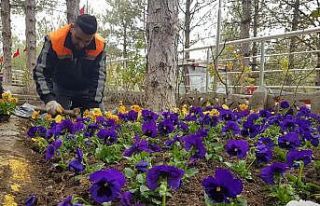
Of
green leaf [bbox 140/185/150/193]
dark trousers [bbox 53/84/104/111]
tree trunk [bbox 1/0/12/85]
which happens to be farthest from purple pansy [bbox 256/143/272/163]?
tree trunk [bbox 1/0/12/85]

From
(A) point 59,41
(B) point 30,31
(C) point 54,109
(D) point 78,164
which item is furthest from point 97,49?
(B) point 30,31

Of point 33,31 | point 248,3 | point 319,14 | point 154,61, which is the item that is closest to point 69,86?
point 154,61

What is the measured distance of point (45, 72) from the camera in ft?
14.5

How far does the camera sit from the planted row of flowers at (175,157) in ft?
4.56

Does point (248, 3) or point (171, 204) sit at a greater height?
point (248, 3)

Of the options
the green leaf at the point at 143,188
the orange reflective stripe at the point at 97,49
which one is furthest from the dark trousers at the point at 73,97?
the green leaf at the point at 143,188

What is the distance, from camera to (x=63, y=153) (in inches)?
97.4

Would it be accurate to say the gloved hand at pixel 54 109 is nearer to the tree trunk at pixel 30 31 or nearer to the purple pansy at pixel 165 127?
the purple pansy at pixel 165 127

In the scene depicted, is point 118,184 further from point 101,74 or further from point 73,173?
point 101,74

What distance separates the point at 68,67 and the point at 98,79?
0.36 meters

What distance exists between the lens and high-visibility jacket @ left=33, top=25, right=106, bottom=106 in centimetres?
429

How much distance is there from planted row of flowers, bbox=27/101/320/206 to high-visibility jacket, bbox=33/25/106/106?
1.09 meters

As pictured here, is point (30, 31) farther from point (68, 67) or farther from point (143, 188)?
point (143, 188)

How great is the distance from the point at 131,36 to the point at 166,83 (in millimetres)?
22695
